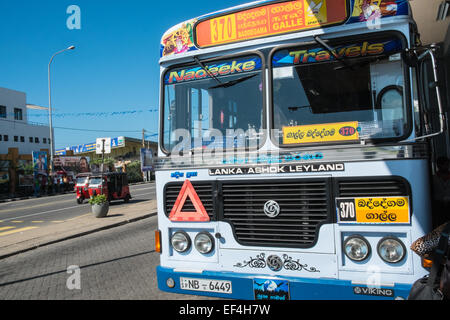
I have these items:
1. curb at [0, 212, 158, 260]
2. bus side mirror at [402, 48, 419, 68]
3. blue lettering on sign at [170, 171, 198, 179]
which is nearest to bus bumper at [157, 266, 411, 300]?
blue lettering on sign at [170, 171, 198, 179]

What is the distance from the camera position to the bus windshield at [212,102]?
3928 millimetres

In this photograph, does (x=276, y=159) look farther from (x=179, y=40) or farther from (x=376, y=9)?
(x=179, y=40)

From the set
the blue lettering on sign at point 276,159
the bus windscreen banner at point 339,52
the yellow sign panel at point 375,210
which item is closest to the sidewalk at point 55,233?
the blue lettering on sign at point 276,159

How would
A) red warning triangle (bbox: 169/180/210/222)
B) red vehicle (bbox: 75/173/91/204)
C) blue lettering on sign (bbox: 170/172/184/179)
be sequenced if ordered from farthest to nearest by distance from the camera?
red vehicle (bbox: 75/173/91/204) → blue lettering on sign (bbox: 170/172/184/179) → red warning triangle (bbox: 169/180/210/222)

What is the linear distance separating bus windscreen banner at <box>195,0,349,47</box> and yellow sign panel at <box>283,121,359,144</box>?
0.94 m

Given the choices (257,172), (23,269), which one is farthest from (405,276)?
(23,269)

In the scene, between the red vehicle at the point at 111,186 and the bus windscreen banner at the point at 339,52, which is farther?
the red vehicle at the point at 111,186

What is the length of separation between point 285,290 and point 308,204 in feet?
2.62

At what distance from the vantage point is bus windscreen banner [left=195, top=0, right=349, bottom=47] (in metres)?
3.63

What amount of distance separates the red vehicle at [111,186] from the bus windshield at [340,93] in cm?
1841

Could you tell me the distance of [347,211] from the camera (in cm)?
348

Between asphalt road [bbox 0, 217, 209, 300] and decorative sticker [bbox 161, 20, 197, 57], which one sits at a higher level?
decorative sticker [bbox 161, 20, 197, 57]

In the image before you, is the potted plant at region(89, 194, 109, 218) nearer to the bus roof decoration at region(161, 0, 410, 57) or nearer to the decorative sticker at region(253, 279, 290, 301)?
the bus roof decoration at region(161, 0, 410, 57)

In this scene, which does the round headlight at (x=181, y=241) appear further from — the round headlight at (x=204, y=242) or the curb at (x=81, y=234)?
the curb at (x=81, y=234)
